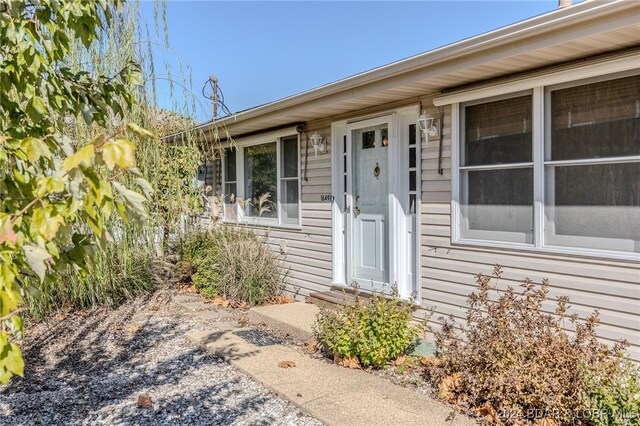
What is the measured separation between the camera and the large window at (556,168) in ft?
11.6

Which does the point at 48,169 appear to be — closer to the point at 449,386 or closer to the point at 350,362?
the point at 449,386

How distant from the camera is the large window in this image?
3.53 m

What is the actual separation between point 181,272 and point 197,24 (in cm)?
355

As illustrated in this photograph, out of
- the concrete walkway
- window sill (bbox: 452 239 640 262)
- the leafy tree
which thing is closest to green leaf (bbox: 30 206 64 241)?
the leafy tree

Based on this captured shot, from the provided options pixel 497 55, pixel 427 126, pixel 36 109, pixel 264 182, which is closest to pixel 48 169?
pixel 36 109

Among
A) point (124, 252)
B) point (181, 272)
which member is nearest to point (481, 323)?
point (124, 252)

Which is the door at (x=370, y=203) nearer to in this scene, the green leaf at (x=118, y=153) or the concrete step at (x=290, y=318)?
the concrete step at (x=290, y=318)

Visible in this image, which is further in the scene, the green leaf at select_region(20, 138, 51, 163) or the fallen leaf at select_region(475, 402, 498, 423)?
the fallen leaf at select_region(475, 402, 498, 423)

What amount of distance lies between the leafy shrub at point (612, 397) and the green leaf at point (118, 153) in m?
2.76

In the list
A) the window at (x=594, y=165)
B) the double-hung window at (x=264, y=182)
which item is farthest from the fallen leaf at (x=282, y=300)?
the window at (x=594, y=165)

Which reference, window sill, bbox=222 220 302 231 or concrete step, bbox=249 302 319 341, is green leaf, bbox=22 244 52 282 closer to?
concrete step, bbox=249 302 319 341

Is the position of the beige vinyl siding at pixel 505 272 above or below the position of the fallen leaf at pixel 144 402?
above

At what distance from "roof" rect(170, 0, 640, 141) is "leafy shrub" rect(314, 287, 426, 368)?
1963mm

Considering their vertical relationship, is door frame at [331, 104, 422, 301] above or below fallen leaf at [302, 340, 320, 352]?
above
